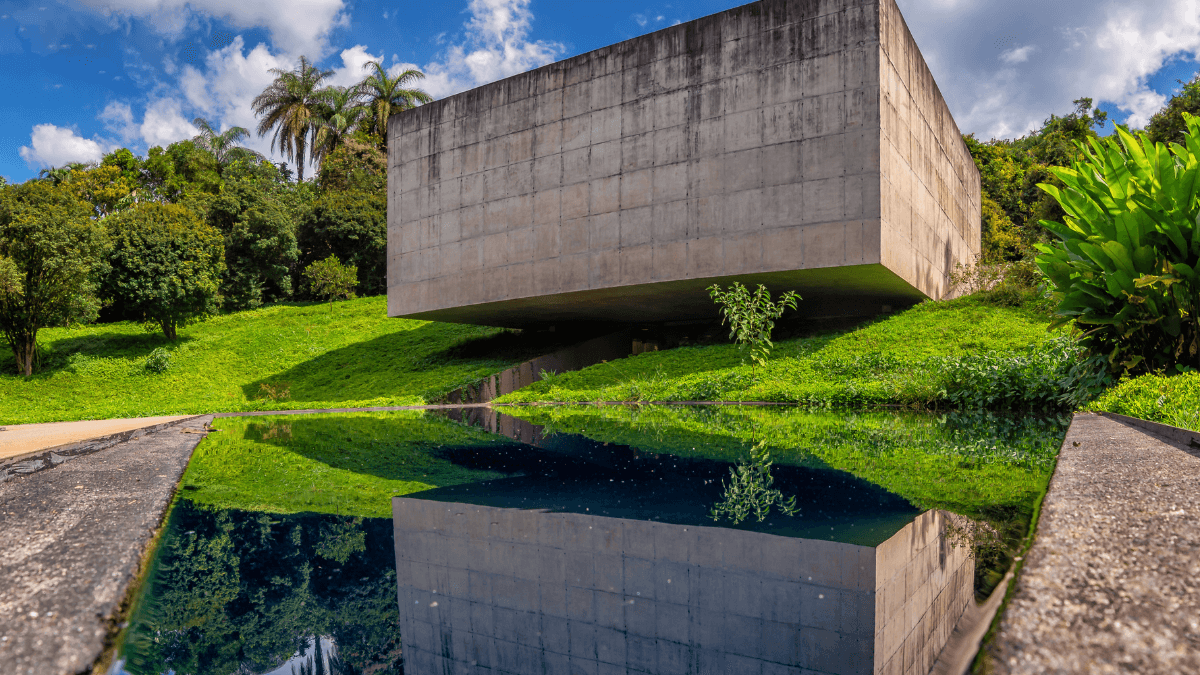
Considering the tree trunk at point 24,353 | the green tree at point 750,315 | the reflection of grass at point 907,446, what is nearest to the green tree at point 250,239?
the tree trunk at point 24,353

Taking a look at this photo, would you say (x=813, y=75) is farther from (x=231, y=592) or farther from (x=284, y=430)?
(x=231, y=592)

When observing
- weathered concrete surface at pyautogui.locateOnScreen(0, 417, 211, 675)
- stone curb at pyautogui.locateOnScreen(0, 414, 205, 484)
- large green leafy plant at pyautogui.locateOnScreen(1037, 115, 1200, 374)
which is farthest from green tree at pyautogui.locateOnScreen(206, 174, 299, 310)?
large green leafy plant at pyautogui.locateOnScreen(1037, 115, 1200, 374)

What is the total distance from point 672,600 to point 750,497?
169 centimetres

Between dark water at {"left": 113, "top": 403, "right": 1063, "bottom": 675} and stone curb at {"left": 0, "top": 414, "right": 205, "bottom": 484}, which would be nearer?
dark water at {"left": 113, "top": 403, "right": 1063, "bottom": 675}

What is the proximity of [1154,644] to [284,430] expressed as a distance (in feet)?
34.7

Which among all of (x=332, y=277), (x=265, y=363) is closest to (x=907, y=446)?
(x=265, y=363)

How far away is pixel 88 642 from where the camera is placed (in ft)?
5.99

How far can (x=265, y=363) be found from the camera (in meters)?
25.9

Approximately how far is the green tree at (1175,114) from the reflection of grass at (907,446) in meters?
21.9

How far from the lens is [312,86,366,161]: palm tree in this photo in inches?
1575

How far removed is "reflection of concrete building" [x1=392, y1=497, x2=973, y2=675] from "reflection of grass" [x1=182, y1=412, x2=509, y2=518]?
3.97 feet

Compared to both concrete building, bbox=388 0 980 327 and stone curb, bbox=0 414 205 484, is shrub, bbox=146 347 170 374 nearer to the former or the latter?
concrete building, bbox=388 0 980 327

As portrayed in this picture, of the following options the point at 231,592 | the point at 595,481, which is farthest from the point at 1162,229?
the point at 231,592

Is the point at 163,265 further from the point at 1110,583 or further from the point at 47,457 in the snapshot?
the point at 1110,583
